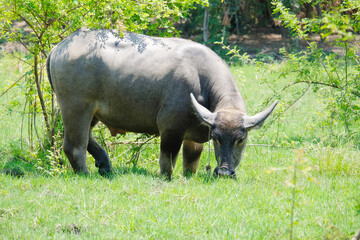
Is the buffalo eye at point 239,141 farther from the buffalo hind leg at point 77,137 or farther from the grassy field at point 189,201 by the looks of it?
the buffalo hind leg at point 77,137

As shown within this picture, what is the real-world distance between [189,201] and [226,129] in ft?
4.07

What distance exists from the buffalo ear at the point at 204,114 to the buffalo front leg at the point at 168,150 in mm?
550

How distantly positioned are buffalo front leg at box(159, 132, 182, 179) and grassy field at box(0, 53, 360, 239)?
6.8 inches

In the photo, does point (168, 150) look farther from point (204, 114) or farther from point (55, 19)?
point (55, 19)

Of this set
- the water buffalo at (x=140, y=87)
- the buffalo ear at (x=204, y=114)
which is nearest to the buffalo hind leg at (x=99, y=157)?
the water buffalo at (x=140, y=87)

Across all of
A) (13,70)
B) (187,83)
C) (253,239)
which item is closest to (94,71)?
(187,83)

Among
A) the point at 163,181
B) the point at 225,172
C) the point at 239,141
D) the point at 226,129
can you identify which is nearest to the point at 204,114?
the point at 226,129

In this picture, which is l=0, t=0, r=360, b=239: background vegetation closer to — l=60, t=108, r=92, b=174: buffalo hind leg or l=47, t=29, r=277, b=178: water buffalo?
l=60, t=108, r=92, b=174: buffalo hind leg

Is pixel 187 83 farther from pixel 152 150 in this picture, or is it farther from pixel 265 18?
pixel 265 18

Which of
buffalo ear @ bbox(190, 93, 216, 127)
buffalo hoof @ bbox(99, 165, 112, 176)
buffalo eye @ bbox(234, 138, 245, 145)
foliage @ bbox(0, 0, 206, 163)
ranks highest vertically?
foliage @ bbox(0, 0, 206, 163)

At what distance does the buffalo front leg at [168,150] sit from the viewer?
7062 mm

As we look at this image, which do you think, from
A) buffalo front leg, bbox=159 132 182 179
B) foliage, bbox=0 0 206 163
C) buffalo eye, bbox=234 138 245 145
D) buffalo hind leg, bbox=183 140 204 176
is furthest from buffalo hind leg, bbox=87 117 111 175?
buffalo eye, bbox=234 138 245 145

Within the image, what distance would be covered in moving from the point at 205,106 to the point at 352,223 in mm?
2816

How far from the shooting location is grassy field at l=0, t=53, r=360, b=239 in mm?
4895
